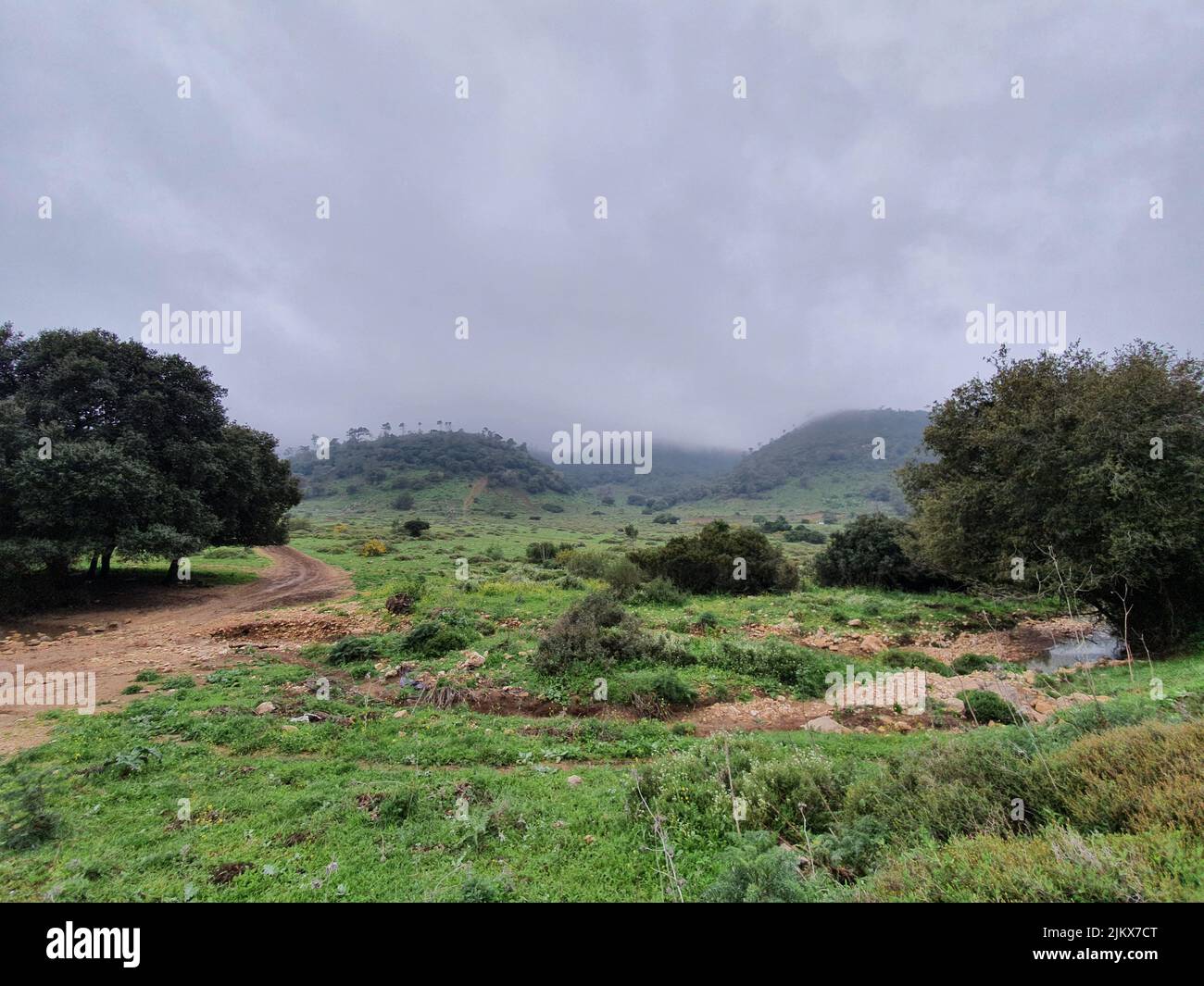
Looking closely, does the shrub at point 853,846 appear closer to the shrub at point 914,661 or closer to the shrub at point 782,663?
the shrub at point 782,663

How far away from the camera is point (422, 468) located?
109000mm

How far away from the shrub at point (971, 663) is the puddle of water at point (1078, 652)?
3.32 feet

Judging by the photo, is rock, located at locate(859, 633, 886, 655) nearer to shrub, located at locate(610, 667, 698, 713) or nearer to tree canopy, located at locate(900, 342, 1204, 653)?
tree canopy, located at locate(900, 342, 1204, 653)

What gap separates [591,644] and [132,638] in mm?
13650

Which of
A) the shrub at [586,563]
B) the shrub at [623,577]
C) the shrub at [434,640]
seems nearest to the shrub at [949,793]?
the shrub at [434,640]

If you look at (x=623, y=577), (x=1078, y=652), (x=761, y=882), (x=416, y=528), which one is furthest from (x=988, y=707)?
(x=416, y=528)

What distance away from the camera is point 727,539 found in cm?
2317

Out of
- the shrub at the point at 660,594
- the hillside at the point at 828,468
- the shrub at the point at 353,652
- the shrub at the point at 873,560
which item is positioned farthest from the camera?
the hillside at the point at 828,468

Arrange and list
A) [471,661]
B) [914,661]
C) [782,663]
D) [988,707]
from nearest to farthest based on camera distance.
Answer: [988,707]
[782,663]
[471,661]
[914,661]

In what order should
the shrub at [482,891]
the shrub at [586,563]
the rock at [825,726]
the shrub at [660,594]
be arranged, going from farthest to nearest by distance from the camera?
the shrub at [586,563]
the shrub at [660,594]
the rock at [825,726]
the shrub at [482,891]

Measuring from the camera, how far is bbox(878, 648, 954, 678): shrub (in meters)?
11.1

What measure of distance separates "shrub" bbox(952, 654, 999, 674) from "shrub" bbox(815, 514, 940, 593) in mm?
9358

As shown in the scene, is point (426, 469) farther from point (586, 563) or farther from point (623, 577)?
point (623, 577)

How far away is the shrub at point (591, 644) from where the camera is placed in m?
10.8
